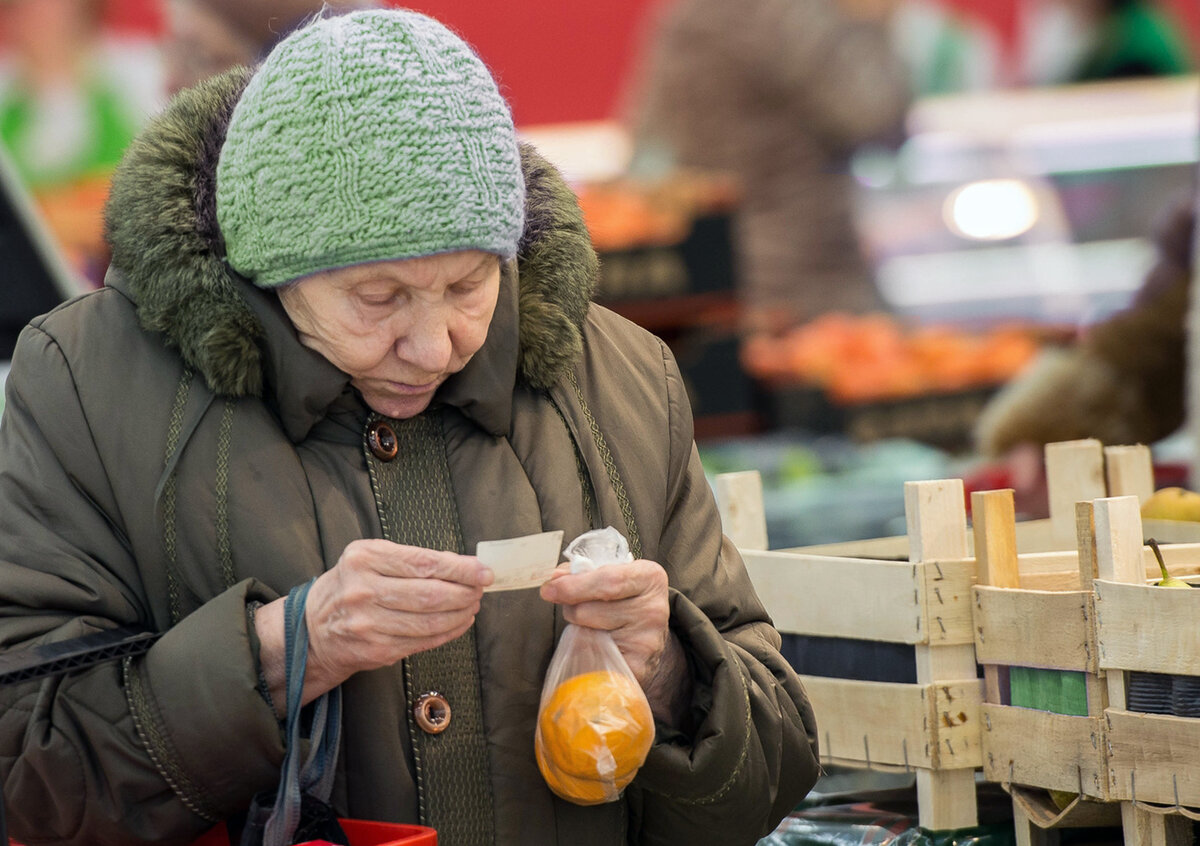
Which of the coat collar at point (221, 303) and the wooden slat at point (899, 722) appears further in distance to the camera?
the wooden slat at point (899, 722)

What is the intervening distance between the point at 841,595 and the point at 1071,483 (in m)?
0.68

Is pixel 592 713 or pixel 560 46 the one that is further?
pixel 560 46

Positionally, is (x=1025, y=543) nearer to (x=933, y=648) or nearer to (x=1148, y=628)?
(x=933, y=648)

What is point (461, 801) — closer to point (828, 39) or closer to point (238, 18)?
point (238, 18)

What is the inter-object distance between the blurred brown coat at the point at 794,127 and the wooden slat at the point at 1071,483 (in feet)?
10.6

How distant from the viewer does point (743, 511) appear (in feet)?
8.05

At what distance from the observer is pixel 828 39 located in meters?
5.88

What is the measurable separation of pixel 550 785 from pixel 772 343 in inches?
156

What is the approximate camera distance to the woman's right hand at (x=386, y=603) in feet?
4.80

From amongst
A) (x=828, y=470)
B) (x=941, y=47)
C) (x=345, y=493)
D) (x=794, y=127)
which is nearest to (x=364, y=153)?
(x=345, y=493)

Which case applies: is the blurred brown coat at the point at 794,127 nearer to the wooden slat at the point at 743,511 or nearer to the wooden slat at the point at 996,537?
the wooden slat at the point at 743,511

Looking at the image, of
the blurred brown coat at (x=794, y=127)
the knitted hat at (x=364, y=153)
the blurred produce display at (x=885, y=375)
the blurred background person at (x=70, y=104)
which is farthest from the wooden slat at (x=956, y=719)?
the blurred brown coat at (x=794, y=127)

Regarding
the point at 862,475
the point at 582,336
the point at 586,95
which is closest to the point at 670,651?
the point at 582,336

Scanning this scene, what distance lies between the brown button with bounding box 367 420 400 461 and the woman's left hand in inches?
10.4
